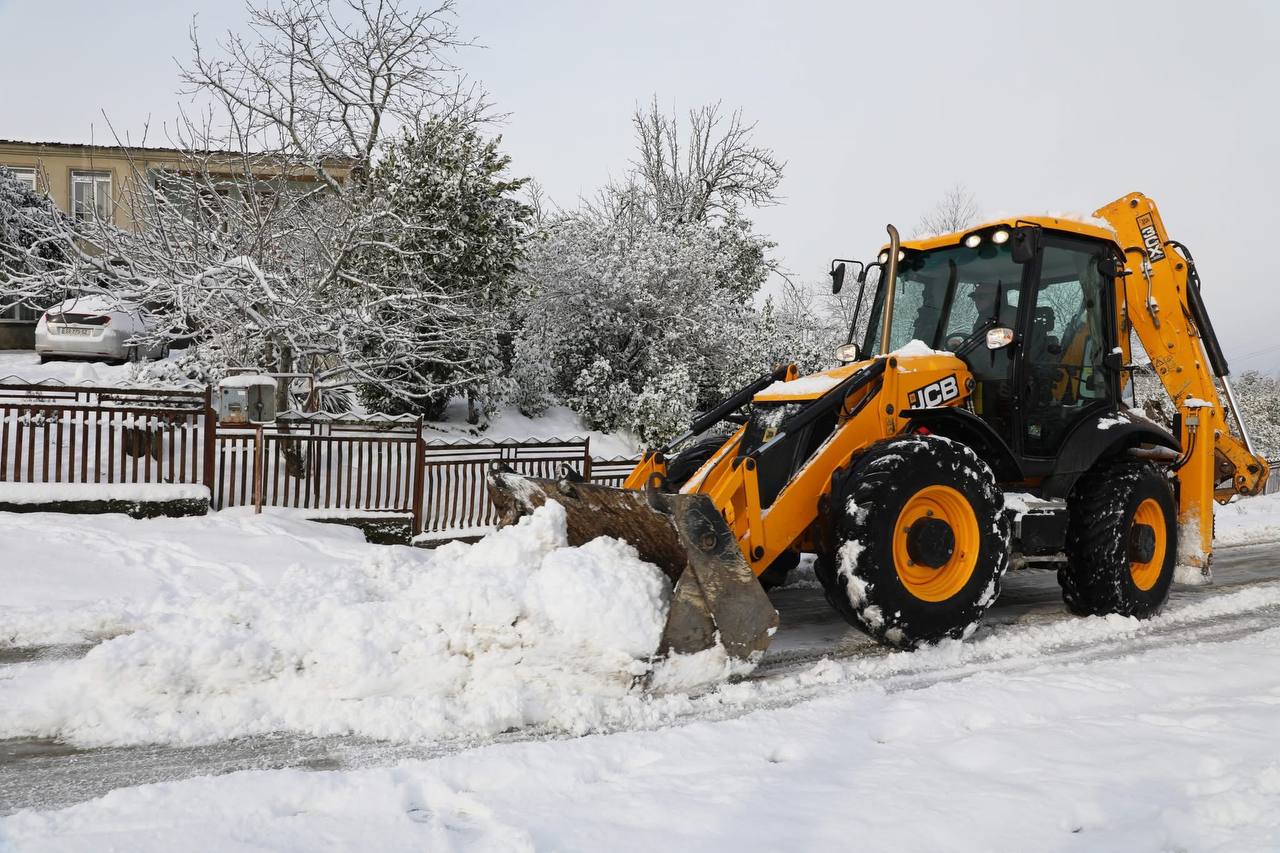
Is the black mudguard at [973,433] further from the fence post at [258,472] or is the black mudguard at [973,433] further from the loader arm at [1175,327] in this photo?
the fence post at [258,472]

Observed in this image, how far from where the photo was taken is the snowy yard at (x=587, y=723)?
111 inches

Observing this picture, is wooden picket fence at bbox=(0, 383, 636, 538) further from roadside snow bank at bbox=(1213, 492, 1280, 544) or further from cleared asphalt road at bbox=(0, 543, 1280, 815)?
roadside snow bank at bbox=(1213, 492, 1280, 544)

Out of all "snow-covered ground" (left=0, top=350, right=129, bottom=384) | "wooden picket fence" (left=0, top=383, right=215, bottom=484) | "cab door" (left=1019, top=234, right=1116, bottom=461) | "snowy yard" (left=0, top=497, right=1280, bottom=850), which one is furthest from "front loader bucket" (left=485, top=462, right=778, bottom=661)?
"snow-covered ground" (left=0, top=350, right=129, bottom=384)

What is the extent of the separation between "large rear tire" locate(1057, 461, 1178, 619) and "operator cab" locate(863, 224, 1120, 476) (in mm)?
425

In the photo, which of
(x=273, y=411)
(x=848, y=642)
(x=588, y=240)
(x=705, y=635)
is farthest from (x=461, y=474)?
(x=588, y=240)

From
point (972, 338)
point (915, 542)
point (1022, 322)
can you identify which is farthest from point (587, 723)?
point (1022, 322)

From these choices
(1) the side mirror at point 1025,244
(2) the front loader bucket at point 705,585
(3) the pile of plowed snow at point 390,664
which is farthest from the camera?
(1) the side mirror at point 1025,244

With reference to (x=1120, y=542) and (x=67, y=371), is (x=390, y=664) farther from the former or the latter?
(x=67, y=371)

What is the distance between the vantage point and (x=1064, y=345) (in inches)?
244

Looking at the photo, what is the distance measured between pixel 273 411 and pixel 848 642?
28.1 ft

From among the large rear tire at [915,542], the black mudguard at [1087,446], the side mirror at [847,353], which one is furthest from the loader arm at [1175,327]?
the large rear tire at [915,542]

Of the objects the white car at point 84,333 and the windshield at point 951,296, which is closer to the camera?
the windshield at point 951,296

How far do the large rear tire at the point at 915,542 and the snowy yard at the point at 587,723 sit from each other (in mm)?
265

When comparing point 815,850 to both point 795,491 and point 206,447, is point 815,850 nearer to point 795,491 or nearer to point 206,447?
point 795,491
